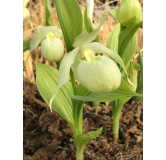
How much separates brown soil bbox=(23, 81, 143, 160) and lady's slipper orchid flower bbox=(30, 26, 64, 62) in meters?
0.36

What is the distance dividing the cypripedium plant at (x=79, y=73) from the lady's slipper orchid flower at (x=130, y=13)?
22cm

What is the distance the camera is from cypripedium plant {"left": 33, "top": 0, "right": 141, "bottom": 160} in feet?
2.06

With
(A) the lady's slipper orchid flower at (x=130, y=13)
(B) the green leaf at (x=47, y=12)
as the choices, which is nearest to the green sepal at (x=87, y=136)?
(A) the lady's slipper orchid flower at (x=130, y=13)

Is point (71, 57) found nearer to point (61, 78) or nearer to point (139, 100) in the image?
point (61, 78)

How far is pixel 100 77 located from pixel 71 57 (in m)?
0.14

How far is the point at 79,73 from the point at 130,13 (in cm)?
39

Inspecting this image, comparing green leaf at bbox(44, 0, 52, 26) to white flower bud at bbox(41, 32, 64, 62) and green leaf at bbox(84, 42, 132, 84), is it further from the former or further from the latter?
green leaf at bbox(84, 42, 132, 84)

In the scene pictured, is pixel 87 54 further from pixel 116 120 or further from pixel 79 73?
pixel 116 120

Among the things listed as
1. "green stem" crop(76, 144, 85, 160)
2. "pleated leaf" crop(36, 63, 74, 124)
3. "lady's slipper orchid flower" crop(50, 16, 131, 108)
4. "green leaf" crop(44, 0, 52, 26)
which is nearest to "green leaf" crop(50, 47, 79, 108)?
"lady's slipper orchid flower" crop(50, 16, 131, 108)

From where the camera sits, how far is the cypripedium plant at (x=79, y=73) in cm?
63

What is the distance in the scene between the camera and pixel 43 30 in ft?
3.87

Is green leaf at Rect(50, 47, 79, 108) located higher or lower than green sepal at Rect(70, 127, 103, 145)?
higher

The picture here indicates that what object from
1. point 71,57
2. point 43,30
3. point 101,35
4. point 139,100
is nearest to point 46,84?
point 71,57

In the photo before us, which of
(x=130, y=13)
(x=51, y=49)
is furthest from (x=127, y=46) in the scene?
(x=51, y=49)
